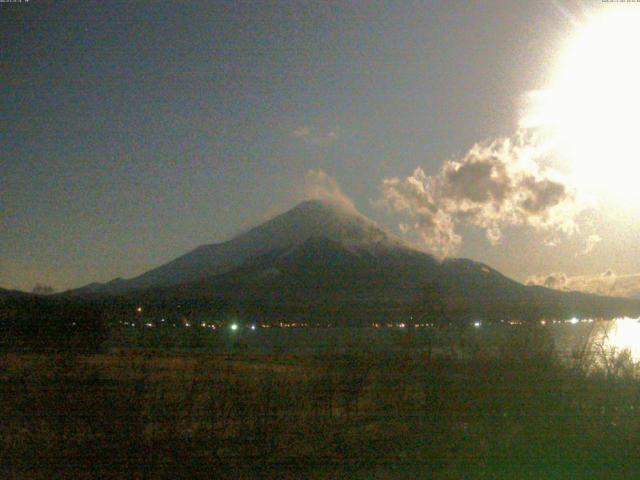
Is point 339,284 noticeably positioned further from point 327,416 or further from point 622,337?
point 327,416

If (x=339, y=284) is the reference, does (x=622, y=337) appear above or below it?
below

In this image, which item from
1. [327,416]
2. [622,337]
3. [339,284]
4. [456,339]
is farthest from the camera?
[339,284]

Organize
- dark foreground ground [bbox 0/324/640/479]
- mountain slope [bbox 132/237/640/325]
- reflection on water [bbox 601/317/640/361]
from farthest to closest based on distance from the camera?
mountain slope [bbox 132/237/640/325] < reflection on water [bbox 601/317/640/361] < dark foreground ground [bbox 0/324/640/479]

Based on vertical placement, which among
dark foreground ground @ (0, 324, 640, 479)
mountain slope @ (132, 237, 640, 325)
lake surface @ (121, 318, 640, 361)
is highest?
mountain slope @ (132, 237, 640, 325)

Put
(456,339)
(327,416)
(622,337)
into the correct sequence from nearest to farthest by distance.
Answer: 1. (327,416)
2. (622,337)
3. (456,339)

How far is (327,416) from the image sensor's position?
28.8 feet

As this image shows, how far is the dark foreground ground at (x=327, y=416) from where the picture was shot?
22.7 ft

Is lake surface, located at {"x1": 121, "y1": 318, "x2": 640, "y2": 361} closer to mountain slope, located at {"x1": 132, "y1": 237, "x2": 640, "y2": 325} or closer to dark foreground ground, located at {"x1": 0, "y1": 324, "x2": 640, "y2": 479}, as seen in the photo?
dark foreground ground, located at {"x1": 0, "y1": 324, "x2": 640, "y2": 479}

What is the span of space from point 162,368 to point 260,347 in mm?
7215

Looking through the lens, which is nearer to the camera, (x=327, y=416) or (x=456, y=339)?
(x=327, y=416)

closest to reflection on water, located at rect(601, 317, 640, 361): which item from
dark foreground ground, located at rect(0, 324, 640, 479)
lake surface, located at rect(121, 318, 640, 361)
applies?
lake surface, located at rect(121, 318, 640, 361)

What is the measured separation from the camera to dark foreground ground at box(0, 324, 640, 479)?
22.7 ft

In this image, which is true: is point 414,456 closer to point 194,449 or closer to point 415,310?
point 194,449

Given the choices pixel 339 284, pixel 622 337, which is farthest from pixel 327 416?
pixel 339 284
